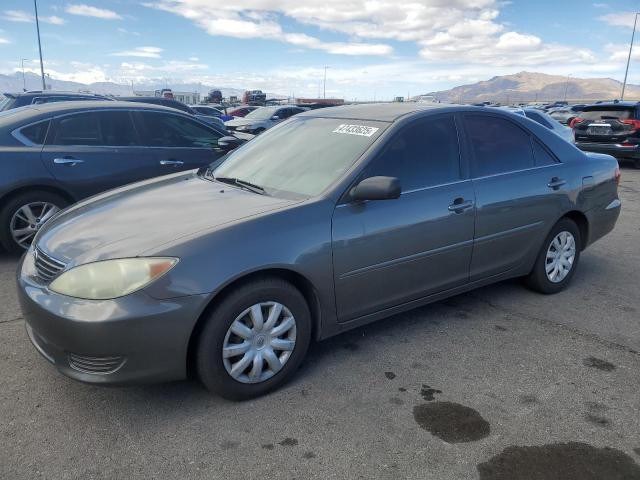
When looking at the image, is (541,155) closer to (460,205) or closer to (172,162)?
(460,205)

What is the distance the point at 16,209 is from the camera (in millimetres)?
5125

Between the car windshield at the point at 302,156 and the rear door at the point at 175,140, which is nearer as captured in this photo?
the car windshield at the point at 302,156

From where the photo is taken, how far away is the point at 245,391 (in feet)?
9.43

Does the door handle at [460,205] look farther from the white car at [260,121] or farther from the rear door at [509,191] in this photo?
the white car at [260,121]

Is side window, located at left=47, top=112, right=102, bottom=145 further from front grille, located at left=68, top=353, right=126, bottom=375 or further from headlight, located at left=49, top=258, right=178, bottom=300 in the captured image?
front grille, located at left=68, top=353, right=126, bottom=375

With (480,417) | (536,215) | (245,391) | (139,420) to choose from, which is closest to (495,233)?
(536,215)

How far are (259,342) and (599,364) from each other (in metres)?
2.17

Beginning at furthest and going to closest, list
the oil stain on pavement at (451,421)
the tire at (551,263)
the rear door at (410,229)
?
the tire at (551,263) → the rear door at (410,229) → the oil stain on pavement at (451,421)

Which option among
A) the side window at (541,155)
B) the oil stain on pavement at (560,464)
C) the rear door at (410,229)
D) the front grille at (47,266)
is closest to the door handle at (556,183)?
the side window at (541,155)

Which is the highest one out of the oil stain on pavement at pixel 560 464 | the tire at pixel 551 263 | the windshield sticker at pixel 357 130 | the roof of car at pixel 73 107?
the roof of car at pixel 73 107

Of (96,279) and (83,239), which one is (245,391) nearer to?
(96,279)

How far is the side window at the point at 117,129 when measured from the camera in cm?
570

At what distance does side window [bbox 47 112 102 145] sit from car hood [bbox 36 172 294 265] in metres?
2.13

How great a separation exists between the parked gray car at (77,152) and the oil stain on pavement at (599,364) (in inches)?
149
